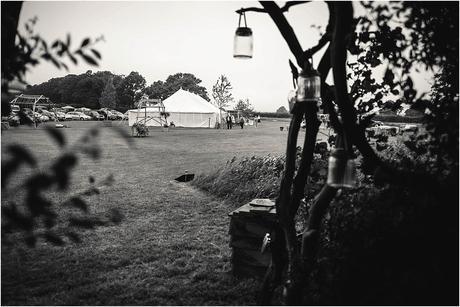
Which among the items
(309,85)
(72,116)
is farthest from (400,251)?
(72,116)

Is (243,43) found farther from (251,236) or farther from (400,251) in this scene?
(400,251)

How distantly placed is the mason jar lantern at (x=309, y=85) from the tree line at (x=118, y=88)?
97385 millimetres

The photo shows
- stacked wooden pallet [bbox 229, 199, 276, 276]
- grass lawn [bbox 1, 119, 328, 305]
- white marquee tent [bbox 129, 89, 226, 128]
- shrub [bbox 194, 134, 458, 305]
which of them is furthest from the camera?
white marquee tent [bbox 129, 89, 226, 128]

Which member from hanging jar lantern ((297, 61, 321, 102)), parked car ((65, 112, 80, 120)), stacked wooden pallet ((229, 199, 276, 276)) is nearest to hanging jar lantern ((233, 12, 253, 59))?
hanging jar lantern ((297, 61, 321, 102))

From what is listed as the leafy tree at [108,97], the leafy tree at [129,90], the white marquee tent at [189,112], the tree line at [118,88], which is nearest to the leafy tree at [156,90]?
the tree line at [118,88]

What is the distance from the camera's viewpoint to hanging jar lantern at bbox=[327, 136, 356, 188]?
8.69 feet

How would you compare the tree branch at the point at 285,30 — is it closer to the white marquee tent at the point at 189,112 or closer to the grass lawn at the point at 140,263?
the grass lawn at the point at 140,263

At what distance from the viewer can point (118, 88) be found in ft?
343

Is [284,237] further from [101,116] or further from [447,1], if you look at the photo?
[101,116]

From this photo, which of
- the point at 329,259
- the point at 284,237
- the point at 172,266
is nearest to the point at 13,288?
the point at 172,266

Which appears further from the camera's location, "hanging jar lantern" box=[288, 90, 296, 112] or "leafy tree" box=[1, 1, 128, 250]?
"hanging jar lantern" box=[288, 90, 296, 112]

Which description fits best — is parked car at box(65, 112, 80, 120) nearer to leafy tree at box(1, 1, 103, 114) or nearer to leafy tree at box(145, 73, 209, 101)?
leafy tree at box(145, 73, 209, 101)

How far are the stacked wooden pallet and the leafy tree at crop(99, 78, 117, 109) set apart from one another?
95412mm

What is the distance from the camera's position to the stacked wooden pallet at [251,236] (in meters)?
4.03
